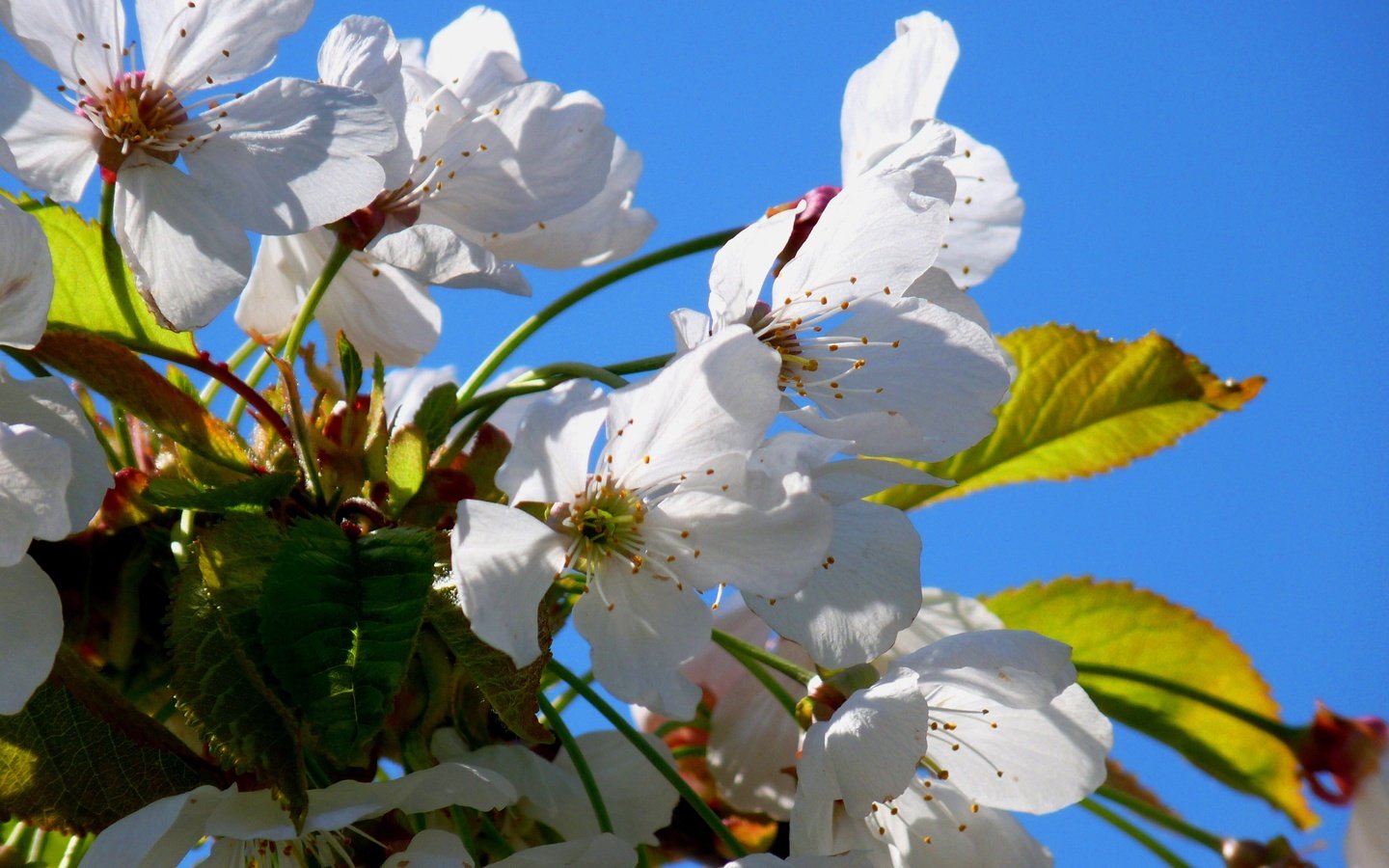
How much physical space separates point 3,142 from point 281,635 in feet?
0.90

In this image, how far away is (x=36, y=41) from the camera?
0.66 m

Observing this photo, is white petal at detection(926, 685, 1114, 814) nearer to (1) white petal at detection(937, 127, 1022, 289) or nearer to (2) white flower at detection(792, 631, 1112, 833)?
(2) white flower at detection(792, 631, 1112, 833)

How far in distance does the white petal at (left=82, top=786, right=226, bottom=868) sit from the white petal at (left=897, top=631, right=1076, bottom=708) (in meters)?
0.35

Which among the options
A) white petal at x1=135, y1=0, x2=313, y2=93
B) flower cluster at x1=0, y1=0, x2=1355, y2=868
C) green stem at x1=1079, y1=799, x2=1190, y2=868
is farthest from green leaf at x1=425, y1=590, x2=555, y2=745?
green stem at x1=1079, y1=799, x2=1190, y2=868

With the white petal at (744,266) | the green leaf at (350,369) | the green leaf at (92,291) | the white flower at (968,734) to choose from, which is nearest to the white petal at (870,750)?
the white flower at (968,734)

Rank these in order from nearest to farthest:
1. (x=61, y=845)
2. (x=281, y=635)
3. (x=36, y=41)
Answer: (x=281, y=635) < (x=36, y=41) < (x=61, y=845)

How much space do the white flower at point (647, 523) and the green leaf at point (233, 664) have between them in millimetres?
94

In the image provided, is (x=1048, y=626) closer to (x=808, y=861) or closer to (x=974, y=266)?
(x=974, y=266)

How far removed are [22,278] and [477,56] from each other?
0.36 metres

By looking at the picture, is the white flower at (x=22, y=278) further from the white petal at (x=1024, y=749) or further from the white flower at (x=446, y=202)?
the white petal at (x=1024, y=749)

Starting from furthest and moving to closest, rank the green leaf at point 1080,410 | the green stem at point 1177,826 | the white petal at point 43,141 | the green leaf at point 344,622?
the green leaf at point 1080,410
the green stem at point 1177,826
the white petal at point 43,141
the green leaf at point 344,622

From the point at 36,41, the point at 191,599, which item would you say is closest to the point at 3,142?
the point at 36,41

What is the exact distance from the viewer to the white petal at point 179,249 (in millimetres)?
653

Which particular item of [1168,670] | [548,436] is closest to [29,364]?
[548,436]
